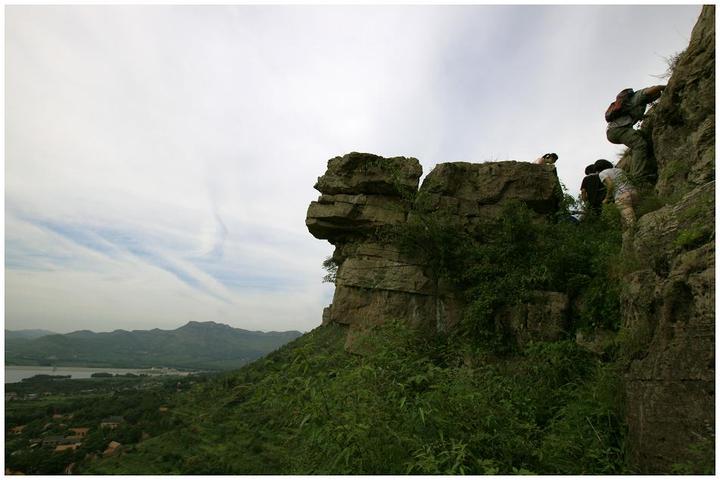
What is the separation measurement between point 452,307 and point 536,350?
2.67 m

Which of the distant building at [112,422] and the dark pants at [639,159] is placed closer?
the dark pants at [639,159]

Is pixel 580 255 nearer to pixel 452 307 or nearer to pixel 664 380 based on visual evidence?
pixel 452 307

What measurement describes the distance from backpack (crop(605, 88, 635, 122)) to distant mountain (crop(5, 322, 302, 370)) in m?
105

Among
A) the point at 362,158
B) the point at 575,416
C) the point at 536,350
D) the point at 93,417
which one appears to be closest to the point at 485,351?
the point at 536,350

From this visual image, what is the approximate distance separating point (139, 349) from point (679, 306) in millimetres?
193305

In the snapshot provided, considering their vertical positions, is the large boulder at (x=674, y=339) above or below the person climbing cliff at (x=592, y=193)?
below

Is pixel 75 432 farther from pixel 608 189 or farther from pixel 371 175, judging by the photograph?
pixel 608 189

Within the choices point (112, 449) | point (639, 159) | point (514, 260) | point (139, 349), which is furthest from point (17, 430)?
point (139, 349)

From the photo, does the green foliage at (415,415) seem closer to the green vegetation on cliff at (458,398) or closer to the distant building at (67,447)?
the green vegetation on cliff at (458,398)

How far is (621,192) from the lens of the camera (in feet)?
27.8

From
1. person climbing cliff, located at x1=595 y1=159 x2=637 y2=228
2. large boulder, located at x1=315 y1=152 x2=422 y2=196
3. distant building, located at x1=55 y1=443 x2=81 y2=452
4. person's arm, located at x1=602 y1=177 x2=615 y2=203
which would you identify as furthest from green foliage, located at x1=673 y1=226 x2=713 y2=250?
distant building, located at x1=55 y1=443 x2=81 y2=452

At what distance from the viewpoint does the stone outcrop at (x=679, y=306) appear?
433 cm

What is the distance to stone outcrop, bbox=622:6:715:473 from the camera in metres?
4.33

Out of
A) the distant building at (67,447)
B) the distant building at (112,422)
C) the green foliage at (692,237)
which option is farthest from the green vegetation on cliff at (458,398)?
the distant building at (112,422)
